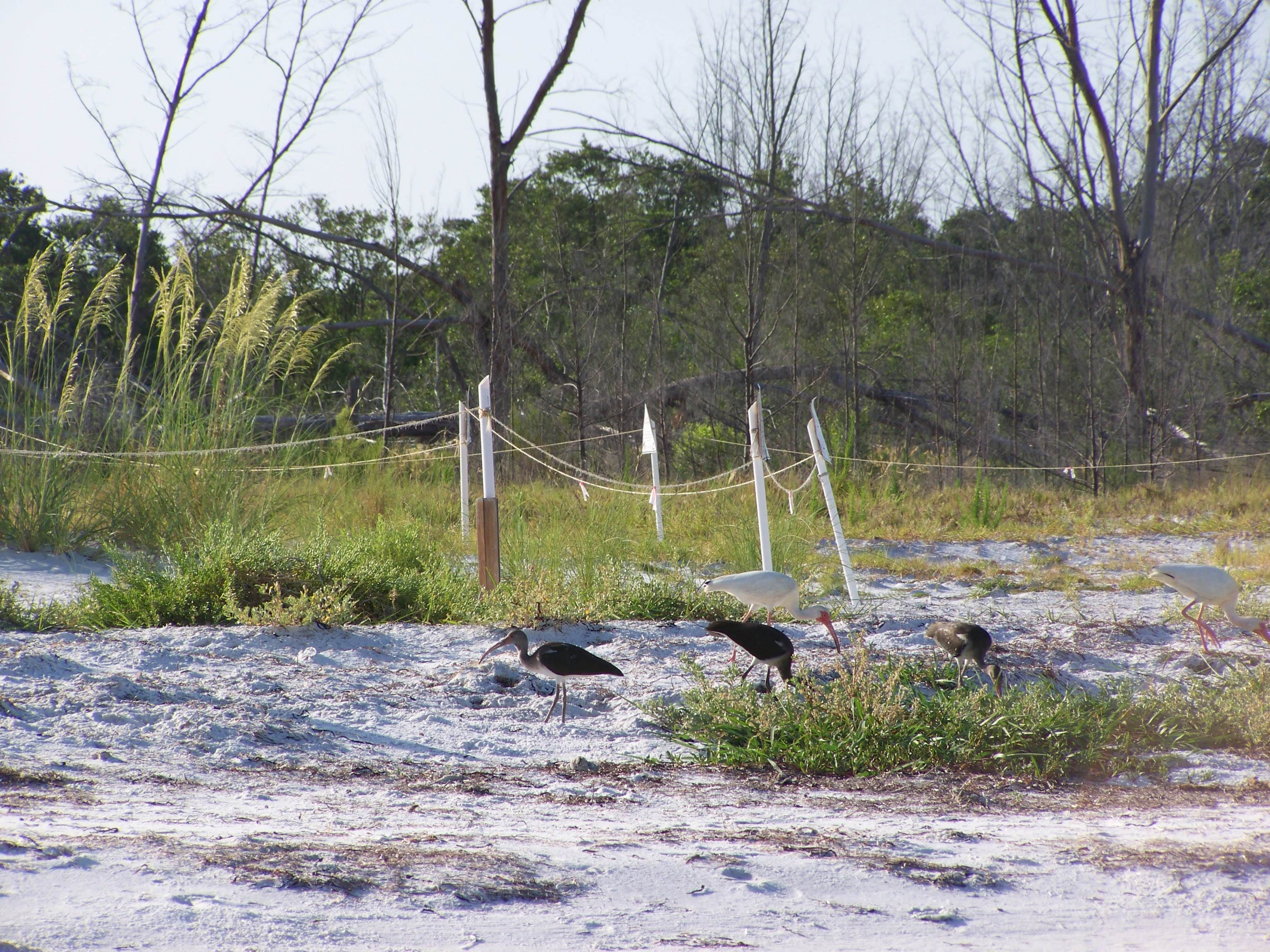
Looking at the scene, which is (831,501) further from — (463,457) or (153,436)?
(153,436)

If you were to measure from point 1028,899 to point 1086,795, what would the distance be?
1179 mm

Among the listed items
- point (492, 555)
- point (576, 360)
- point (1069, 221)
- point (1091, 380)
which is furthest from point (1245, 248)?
point (492, 555)

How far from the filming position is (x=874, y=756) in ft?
12.1

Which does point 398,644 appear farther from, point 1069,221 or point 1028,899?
point 1069,221

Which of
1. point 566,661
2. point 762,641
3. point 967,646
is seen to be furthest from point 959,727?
point 566,661

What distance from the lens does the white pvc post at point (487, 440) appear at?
21.9 ft

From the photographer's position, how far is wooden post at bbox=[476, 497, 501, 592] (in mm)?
6379

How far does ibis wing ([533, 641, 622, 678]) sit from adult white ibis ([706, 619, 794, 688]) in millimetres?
515

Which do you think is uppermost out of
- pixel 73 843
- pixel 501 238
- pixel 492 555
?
pixel 501 238

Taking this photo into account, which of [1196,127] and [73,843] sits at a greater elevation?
[1196,127]

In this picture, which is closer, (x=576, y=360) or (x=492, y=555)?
(x=492, y=555)

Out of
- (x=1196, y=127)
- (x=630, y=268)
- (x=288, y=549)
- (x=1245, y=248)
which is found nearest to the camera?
(x=288, y=549)

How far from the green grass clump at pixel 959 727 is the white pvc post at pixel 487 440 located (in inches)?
111

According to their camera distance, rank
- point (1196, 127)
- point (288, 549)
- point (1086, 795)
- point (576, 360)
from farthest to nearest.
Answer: point (1196, 127)
point (576, 360)
point (288, 549)
point (1086, 795)
